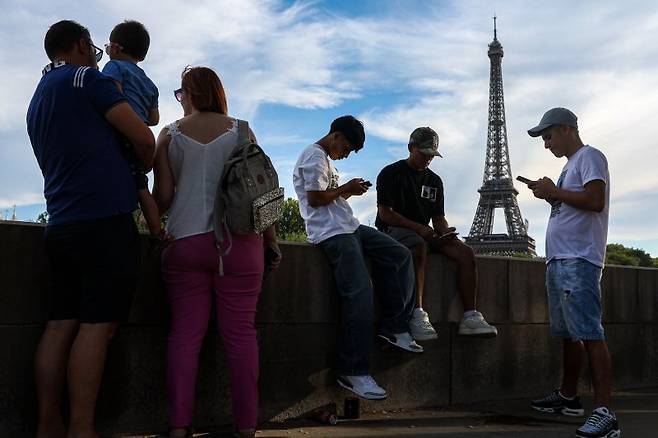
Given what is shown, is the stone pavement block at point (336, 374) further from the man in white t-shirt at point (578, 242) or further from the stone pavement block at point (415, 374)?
the man in white t-shirt at point (578, 242)

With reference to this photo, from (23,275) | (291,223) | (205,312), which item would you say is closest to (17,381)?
(23,275)

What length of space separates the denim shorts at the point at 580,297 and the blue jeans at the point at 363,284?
1033mm

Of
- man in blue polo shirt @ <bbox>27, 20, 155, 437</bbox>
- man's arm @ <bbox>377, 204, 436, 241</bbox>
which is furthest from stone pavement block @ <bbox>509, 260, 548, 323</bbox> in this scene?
man in blue polo shirt @ <bbox>27, 20, 155, 437</bbox>

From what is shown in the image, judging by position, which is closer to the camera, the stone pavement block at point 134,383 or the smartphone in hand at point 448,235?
the stone pavement block at point 134,383

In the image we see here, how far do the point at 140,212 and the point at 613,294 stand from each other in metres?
5.00

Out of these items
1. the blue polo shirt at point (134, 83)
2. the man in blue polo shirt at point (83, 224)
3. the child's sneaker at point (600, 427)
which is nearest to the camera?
the man in blue polo shirt at point (83, 224)

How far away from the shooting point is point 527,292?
688 cm

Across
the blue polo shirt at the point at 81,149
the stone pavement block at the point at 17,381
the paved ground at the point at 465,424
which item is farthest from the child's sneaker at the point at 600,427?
the stone pavement block at the point at 17,381

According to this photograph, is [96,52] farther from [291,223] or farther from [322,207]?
[291,223]

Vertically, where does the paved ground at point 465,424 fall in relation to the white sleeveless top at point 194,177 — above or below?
below

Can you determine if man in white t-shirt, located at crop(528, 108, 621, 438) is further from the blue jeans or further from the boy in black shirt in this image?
the blue jeans

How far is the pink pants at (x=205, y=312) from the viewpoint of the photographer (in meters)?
4.11

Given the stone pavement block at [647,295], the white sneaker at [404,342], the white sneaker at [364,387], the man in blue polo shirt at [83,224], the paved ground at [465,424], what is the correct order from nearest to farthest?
the man in blue polo shirt at [83,224], the paved ground at [465,424], the white sneaker at [364,387], the white sneaker at [404,342], the stone pavement block at [647,295]

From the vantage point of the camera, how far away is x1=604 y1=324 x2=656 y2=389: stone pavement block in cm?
755
